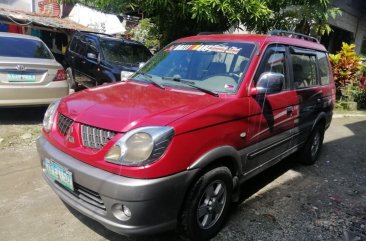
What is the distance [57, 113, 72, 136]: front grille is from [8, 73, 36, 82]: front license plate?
3.15 m

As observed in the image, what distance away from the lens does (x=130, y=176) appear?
2.71 m

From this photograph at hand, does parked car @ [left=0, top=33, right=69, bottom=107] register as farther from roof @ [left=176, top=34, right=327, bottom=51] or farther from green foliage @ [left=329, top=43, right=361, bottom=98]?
green foliage @ [left=329, top=43, right=361, bottom=98]

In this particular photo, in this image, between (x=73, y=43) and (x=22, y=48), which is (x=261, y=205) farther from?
(x=73, y=43)

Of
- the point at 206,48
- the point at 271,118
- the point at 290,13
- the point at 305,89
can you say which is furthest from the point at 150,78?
the point at 290,13

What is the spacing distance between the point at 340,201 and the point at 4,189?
158 inches

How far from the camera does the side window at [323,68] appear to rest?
556cm

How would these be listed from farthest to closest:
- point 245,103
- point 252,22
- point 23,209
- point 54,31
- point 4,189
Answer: point 54,31 → point 252,22 → point 4,189 → point 23,209 → point 245,103

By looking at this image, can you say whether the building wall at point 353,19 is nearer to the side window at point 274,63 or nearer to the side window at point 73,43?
the side window at point 73,43

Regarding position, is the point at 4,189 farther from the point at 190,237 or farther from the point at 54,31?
the point at 54,31

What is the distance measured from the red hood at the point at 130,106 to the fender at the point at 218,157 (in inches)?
15.2

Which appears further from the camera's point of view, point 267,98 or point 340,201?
point 340,201

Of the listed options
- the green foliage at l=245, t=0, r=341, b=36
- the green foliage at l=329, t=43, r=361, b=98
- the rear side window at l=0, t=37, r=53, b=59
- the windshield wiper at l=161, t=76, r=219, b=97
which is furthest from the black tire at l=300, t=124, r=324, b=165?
the green foliage at l=329, t=43, r=361, b=98

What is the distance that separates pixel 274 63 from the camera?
13.6 feet

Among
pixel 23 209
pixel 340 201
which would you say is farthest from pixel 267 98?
pixel 23 209
